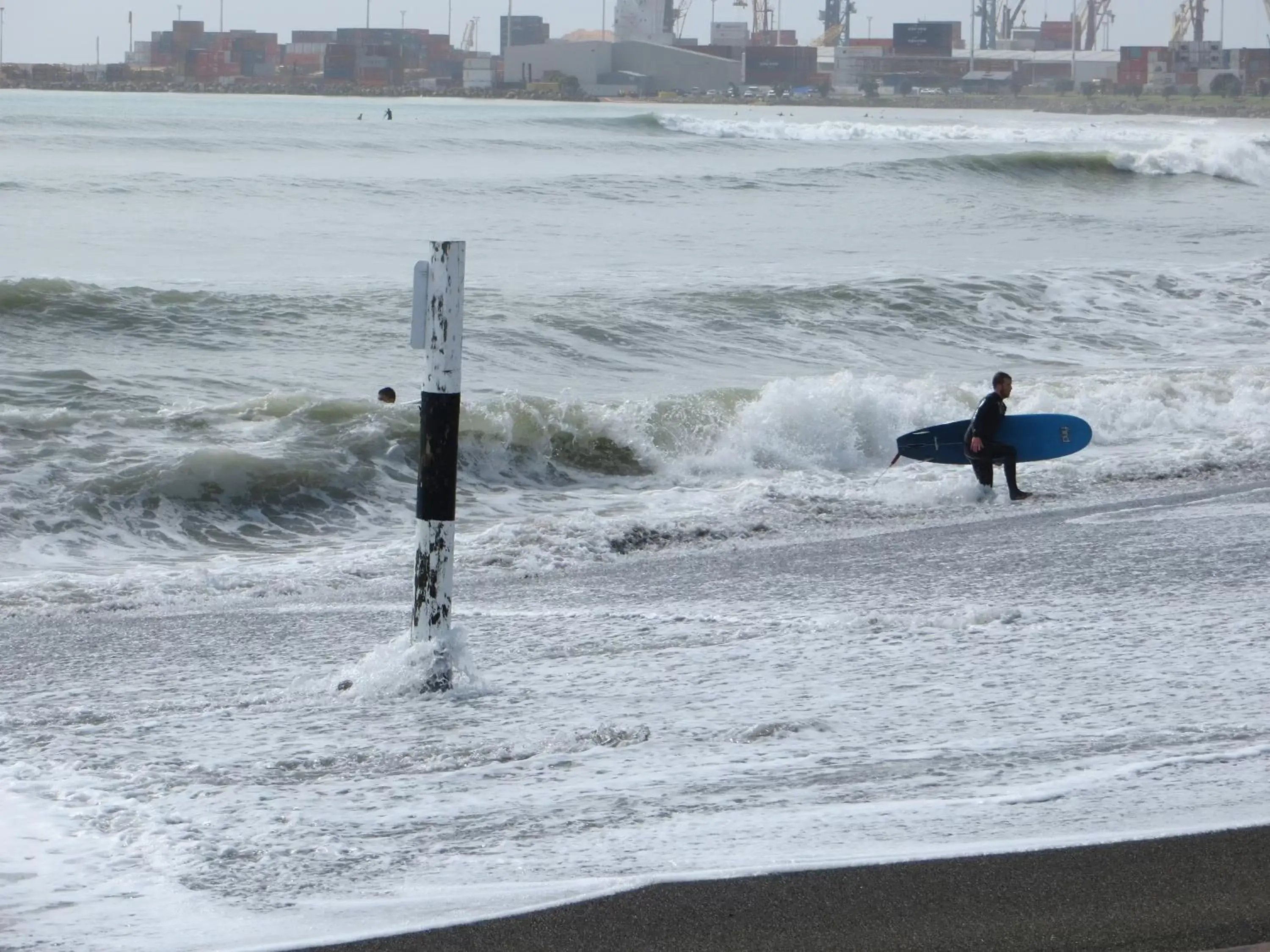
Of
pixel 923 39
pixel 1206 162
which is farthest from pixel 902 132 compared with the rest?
pixel 923 39

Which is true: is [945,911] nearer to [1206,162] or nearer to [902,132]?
[1206,162]

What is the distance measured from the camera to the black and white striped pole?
185 inches

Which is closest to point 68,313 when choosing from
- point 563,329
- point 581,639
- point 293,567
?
point 563,329

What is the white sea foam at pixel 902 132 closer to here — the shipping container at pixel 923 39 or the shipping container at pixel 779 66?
the shipping container at pixel 779 66

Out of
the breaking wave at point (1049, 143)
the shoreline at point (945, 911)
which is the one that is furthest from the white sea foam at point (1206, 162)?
the shoreline at point (945, 911)

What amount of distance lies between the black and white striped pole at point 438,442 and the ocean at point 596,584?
0.57 feet

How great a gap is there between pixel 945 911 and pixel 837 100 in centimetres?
16452

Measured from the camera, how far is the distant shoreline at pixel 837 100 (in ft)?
433

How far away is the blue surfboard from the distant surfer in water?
0.25m

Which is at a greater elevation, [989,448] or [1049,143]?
[1049,143]

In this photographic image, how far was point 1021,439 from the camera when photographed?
1095cm

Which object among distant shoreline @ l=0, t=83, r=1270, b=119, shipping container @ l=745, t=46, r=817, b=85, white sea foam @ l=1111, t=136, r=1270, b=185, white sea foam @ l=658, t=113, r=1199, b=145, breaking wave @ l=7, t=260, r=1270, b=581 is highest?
shipping container @ l=745, t=46, r=817, b=85

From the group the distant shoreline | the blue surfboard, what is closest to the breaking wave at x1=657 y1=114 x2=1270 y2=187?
the distant shoreline

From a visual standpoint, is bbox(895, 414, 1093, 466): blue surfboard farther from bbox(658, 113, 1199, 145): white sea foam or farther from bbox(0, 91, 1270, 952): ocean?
bbox(658, 113, 1199, 145): white sea foam
